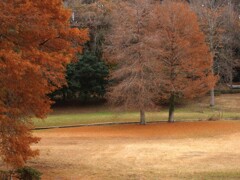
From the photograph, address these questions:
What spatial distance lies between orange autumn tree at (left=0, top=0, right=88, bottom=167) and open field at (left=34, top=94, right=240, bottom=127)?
28367 millimetres

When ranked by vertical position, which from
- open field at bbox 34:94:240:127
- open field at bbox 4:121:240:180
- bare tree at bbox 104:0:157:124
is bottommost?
open field at bbox 34:94:240:127

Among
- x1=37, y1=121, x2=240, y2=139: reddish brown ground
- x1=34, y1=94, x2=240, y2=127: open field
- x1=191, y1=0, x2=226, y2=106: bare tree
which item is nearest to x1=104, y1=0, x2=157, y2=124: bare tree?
x1=37, y1=121, x2=240, y2=139: reddish brown ground

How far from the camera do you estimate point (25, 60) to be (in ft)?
47.4

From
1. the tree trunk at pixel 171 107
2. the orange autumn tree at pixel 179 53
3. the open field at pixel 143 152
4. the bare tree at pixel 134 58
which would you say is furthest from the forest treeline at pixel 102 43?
the open field at pixel 143 152

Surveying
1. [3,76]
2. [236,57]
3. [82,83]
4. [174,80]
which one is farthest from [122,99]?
[236,57]

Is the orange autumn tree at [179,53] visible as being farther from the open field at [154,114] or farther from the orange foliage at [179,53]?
the open field at [154,114]

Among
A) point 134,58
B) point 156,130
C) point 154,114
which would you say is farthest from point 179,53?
point 154,114

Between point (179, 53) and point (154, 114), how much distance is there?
1232 centimetres

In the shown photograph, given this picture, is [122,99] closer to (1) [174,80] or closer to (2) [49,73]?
(1) [174,80]

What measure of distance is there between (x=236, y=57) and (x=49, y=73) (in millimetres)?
56065

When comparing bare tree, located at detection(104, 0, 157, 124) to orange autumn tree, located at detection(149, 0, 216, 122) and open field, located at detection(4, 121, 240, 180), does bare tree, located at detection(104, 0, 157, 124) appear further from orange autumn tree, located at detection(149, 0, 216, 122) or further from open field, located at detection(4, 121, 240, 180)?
open field, located at detection(4, 121, 240, 180)

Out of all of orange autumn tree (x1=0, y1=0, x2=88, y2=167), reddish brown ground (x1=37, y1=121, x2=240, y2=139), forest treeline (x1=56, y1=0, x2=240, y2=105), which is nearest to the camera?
orange autumn tree (x1=0, y1=0, x2=88, y2=167)

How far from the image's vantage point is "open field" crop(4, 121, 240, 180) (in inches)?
731

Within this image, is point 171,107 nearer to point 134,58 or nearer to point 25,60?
point 134,58
